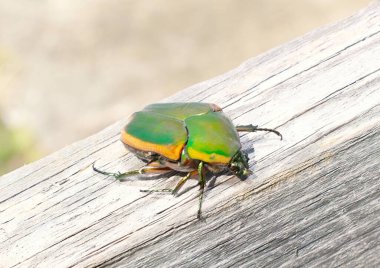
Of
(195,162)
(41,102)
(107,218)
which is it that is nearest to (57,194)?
(107,218)

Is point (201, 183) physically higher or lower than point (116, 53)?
higher

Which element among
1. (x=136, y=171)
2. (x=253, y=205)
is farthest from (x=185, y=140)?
(x=253, y=205)

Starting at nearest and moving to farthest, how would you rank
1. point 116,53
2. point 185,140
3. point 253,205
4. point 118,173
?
point 253,205 < point 118,173 < point 185,140 < point 116,53

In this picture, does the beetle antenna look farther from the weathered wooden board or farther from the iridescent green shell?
the iridescent green shell

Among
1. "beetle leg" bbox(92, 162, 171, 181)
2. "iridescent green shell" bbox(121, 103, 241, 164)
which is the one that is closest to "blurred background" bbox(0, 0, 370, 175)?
"iridescent green shell" bbox(121, 103, 241, 164)

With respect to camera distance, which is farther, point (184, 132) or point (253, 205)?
point (184, 132)

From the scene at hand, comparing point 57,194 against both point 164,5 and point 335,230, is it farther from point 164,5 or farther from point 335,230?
point 164,5

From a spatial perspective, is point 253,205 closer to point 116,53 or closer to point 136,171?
point 136,171
